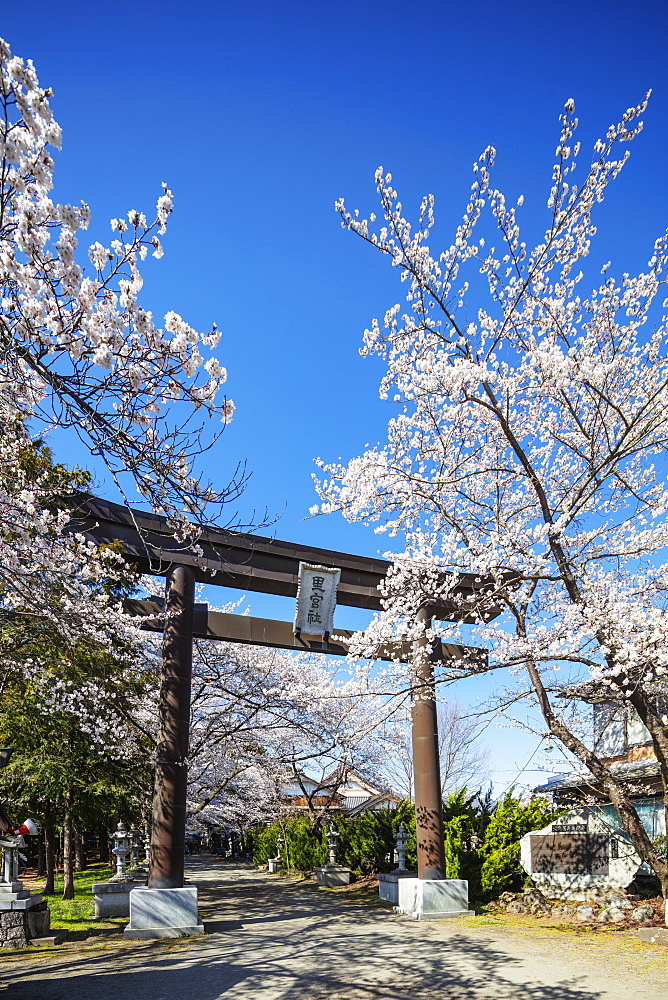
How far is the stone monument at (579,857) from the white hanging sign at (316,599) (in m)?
6.96

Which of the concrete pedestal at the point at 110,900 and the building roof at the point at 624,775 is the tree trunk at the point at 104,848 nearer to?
the concrete pedestal at the point at 110,900

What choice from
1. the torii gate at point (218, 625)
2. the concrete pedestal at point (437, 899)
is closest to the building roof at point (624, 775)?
the torii gate at point (218, 625)

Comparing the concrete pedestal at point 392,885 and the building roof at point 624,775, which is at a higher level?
the building roof at point 624,775

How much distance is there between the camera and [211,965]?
808 centimetres

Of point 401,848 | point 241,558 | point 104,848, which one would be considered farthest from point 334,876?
point 104,848

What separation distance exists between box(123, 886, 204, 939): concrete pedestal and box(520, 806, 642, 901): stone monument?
7.84m

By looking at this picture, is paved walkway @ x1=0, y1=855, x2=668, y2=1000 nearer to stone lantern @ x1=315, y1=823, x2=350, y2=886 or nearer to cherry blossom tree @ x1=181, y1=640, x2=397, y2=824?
cherry blossom tree @ x1=181, y1=640, x2=397, y2=824

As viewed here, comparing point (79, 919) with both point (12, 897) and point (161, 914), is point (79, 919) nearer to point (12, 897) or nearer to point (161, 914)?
point (161, 914)

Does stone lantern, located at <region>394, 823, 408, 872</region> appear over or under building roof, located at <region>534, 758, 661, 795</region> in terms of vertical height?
under

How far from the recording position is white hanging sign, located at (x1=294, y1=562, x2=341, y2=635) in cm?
1249

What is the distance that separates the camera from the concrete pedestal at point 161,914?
9.97m

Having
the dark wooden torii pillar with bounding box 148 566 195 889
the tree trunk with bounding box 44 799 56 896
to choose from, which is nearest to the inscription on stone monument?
the dark wooden torii pillar with bounding box 148 566 195 889

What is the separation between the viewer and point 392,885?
14109 millimetres

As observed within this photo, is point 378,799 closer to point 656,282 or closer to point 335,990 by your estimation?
point 335,990
